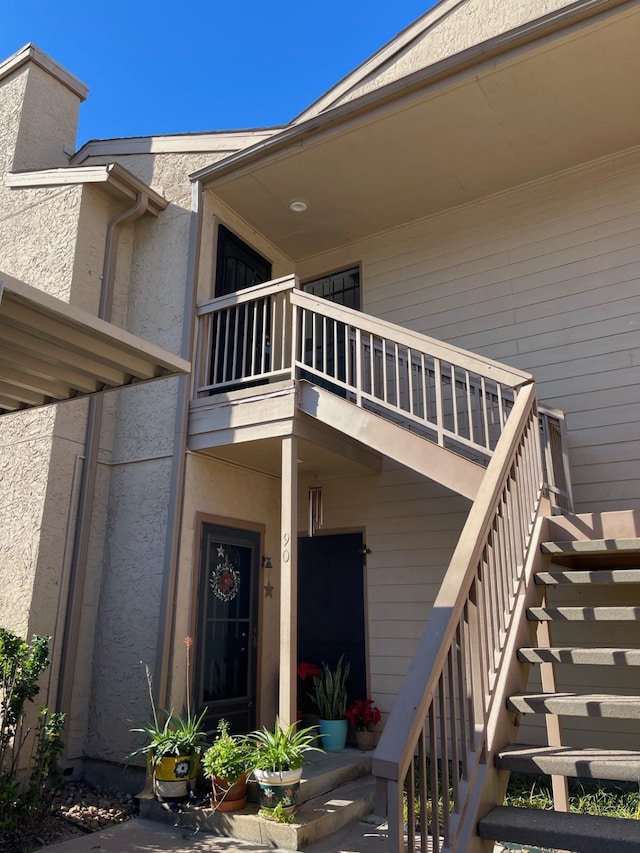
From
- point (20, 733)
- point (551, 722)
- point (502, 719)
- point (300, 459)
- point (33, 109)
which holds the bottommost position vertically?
point (20, 733)

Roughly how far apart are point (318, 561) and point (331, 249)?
3535 mm

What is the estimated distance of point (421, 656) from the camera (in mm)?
2061

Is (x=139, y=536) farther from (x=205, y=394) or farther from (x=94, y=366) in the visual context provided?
(x=94, y=366)

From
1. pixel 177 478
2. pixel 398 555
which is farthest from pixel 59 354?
pixel 398 555

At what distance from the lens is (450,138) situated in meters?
5.51

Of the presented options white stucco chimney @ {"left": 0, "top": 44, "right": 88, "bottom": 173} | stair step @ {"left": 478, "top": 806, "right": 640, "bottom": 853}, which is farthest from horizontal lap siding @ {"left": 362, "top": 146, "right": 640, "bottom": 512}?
white stucco chimney @ {"left": 0, "top": 44, "right": 88, "bottom": 173}

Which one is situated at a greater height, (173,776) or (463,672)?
(463,672)

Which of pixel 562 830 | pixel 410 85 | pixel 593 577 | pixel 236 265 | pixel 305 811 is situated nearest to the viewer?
pixel 562 830

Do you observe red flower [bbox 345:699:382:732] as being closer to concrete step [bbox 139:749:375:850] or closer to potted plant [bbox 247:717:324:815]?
concrete step [bbox 139:749:375:850]

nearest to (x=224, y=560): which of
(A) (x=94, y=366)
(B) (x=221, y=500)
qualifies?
(B) (x=221, y=500)

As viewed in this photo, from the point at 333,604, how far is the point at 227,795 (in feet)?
7.43

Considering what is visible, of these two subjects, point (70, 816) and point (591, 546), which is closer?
point (591, 546)

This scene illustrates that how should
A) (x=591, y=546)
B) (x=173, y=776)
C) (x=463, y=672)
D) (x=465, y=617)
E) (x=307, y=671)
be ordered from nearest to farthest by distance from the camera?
(x=463, y=672), (x=465, y=617), (x=591, y=546), (x=173, y=776), (x=307, y=671)

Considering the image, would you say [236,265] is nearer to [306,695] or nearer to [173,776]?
[306,695]
